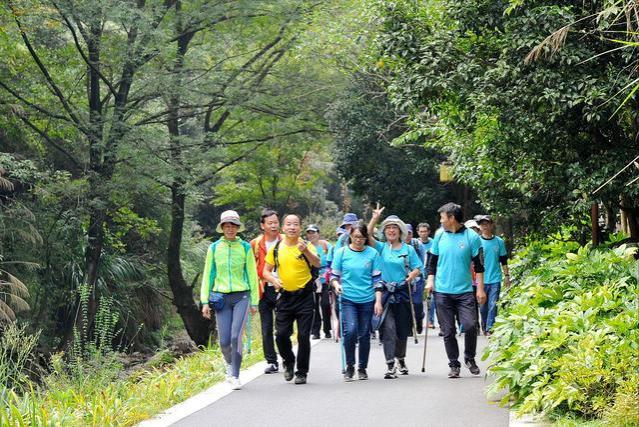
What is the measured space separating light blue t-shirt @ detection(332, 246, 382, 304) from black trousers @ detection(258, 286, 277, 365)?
1368 mm

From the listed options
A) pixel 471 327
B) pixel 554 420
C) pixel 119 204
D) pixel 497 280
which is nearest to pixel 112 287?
pixel 119 204

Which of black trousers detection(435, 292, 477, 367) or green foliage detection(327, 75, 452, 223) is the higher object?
green foliage detection(327, 75, 452, 223)

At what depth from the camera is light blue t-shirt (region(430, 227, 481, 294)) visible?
11.8 metres

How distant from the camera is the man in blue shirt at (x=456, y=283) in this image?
1176 cm

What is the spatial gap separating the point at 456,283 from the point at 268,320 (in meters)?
2.50

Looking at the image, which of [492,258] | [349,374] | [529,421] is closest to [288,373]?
[349,374]

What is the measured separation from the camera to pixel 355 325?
38.2 ft

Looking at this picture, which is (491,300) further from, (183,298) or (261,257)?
(183,298)

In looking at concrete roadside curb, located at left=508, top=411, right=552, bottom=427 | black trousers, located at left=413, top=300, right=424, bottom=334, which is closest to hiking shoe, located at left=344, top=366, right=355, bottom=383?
concrete roadside curb, located at left=508, top=411, right=552, bottom=427

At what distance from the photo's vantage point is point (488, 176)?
1493 cm

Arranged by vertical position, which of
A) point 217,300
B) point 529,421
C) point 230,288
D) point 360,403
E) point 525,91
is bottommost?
point 360,403

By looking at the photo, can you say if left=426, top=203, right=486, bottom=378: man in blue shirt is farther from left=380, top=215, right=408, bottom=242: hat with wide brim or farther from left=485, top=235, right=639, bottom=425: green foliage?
left=380, top=215, right=408, bottom=242: hat with wide brim

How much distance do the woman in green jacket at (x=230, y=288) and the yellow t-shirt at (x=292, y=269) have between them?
0.35 meters

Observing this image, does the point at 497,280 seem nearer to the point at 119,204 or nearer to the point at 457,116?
the point at 457,116
